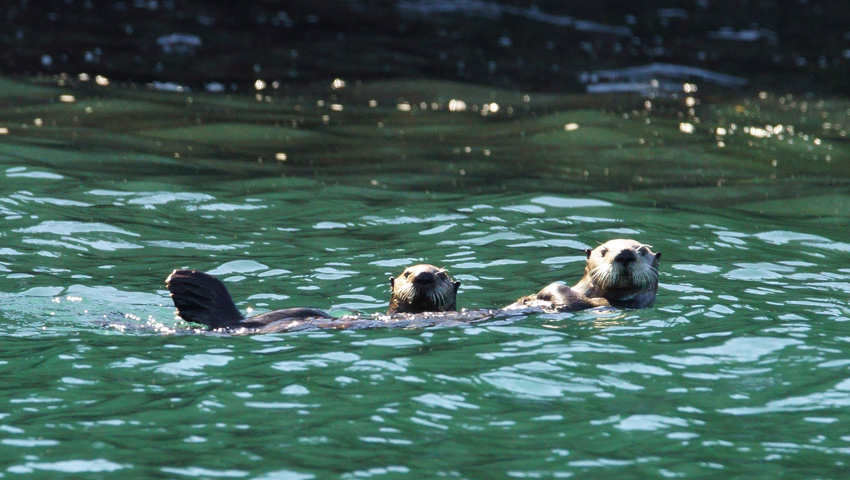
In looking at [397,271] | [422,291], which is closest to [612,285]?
[422,291]

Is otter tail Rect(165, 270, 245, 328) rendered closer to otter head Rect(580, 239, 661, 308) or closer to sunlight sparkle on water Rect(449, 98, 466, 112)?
otter head Rect(580, 239, 661, 308)

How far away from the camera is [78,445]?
4.52 meters

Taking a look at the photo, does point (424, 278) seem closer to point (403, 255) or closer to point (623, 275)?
point (623, 275)

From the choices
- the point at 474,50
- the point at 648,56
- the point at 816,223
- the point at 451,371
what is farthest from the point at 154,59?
the point at 451,371

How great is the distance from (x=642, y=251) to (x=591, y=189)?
4.75 metres

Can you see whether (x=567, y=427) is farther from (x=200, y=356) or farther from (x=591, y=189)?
(x=591, y=189)

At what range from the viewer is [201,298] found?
611 centimetres

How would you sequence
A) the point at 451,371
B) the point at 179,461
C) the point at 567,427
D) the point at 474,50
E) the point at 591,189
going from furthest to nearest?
the point at 474,50, the point at 591,189, the point at 451,371, the point at 567,427, the point at 179,461

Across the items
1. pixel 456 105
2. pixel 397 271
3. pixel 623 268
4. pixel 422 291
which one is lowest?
pixel 397 271

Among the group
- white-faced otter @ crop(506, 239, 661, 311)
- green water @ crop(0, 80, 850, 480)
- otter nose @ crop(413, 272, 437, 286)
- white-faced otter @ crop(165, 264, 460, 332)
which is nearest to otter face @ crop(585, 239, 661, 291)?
white-faced otter @ crop(506, 239, 661, 311)

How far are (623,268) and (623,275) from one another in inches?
2.2

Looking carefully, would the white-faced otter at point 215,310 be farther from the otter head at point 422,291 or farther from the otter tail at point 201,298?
the otter head at point 422,291

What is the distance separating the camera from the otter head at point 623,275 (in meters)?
6.63

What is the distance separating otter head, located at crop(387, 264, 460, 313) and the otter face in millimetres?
900
